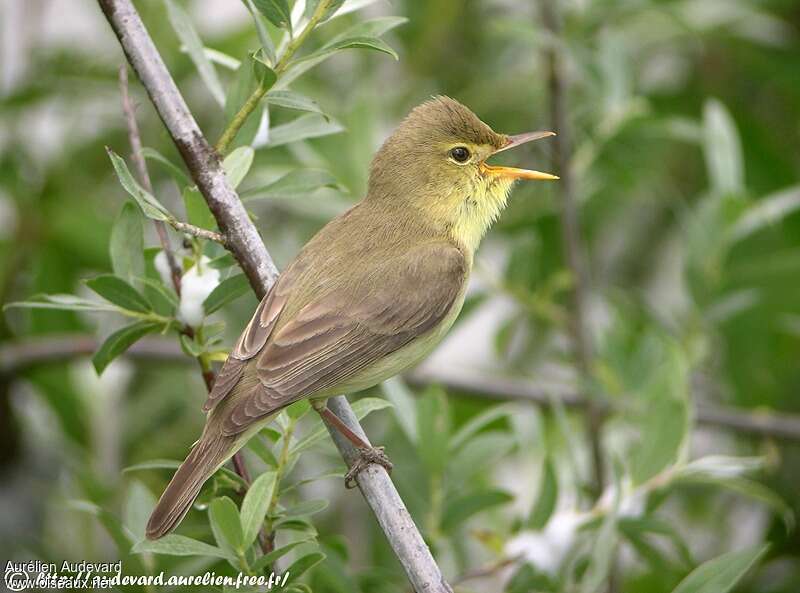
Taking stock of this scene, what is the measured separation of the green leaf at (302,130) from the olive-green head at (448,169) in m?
0.67

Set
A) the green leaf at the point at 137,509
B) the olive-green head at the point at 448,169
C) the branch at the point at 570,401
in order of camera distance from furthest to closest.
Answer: the branch at the point at 570,401
the olive-green head at the point at 448,169
the green leaf at the point at 137,509

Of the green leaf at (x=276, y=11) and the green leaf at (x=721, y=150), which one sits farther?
the green leaf at (x=721, y=150)

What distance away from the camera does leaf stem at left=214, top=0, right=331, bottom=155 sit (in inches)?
86.4

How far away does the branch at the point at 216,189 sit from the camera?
7.04ft

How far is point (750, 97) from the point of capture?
5172mm

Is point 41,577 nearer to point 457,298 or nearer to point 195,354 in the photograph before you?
point 195,354

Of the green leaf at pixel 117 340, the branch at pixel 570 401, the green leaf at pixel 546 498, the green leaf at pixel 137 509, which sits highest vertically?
the green leaf at pixel 117 340

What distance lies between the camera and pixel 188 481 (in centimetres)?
231

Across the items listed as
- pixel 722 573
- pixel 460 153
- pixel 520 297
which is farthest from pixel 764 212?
pixel 722 573

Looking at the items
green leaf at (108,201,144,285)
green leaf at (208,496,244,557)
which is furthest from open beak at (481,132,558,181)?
green leaf at (208,496,244,557)

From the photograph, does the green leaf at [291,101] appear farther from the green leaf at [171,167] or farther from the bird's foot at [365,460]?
the bird's foot at [365,460]

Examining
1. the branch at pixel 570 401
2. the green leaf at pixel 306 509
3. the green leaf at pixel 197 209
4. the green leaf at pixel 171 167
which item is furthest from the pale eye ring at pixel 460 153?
the green leaf at pixel 306 509

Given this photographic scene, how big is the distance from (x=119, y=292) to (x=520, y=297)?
1842mm

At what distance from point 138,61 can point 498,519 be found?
6.28 ft
